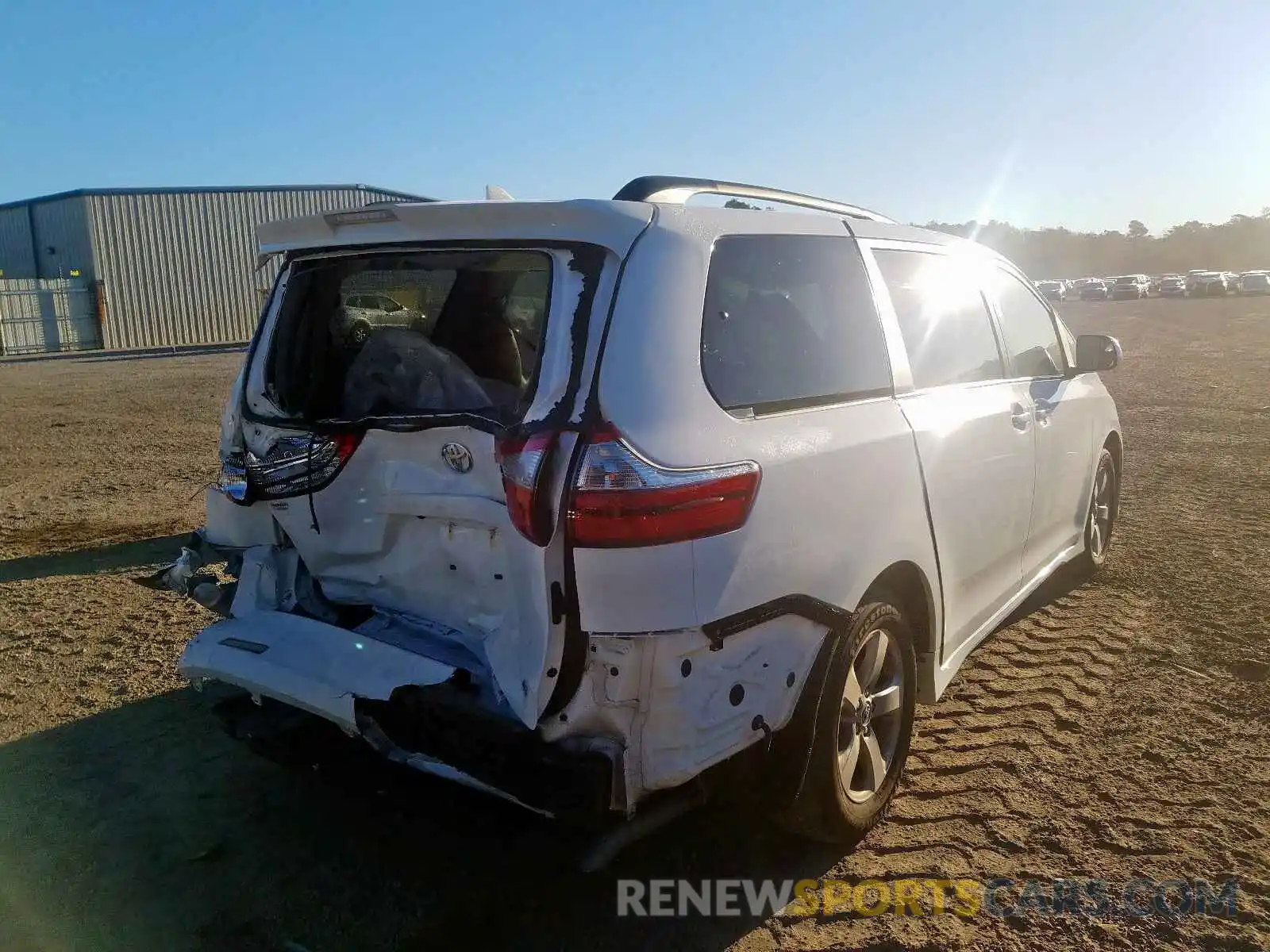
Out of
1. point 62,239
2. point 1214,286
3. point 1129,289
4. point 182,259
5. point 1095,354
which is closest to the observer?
point 1095,354

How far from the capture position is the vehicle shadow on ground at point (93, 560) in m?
6.25

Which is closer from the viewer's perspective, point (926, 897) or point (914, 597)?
point (926, 897)

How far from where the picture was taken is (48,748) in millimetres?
3971

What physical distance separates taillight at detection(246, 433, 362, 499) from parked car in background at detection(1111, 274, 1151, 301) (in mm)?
60456

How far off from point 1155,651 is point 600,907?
3.07m

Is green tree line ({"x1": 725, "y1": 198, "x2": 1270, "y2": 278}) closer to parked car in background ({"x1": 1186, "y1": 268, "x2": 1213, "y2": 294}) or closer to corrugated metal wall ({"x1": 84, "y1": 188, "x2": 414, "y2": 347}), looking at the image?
parked car in background ({"x1": 1186, "y1": 268, "x2": 1213, "y2": 294})

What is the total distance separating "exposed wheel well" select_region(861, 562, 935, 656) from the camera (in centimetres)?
329

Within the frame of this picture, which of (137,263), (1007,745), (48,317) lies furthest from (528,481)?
(137,263)

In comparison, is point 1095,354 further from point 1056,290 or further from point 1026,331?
point 1056,290

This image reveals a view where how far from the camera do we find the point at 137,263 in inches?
1375

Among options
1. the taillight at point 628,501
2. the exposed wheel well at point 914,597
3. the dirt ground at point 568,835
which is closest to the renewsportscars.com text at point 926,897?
the dirt ground at point 568,835

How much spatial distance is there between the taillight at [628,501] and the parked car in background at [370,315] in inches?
61.7

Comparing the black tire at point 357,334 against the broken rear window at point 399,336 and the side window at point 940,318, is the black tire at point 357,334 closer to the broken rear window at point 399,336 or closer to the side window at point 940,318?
the broken rear window at point 399,336

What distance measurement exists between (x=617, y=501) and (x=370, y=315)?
1.85m
